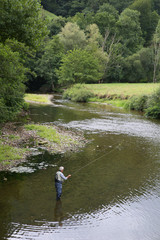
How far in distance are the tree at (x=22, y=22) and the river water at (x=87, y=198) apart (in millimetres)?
8101

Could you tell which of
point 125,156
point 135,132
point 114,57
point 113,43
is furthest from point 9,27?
point 113,43

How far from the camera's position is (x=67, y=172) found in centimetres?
1501

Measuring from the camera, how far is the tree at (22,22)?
14336 millimetres

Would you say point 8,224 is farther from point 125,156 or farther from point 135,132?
point 135,132

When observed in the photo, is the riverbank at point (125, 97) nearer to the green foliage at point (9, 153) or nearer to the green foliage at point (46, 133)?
the green foliage at point (46, 133)

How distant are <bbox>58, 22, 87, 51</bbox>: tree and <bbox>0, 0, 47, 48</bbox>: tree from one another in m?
69.4

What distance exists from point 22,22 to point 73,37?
2884 inches

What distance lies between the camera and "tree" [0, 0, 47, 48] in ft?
47.0

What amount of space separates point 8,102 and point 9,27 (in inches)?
410

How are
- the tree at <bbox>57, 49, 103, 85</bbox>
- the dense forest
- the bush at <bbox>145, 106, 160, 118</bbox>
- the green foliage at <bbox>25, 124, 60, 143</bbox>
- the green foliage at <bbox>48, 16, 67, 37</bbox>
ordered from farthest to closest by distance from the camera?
the green foliage at <bbox>48, 16, 67, 37</bbox> → the dense forest → the tree at <bbox>57, 49, 103, 85</bbox> → the bush at <bbox>145, 106, 160, 118</bbox> → the green foliage at <bbox>25, 124, 60, 143</bbox>

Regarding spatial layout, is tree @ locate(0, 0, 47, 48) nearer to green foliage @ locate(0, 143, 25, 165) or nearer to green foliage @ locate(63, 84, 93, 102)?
green foliage @ locate(0, 143, 25, 165)

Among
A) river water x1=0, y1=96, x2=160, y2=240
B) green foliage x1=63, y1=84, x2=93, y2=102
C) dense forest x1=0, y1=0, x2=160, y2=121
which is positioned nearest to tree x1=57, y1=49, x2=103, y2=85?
dense forest x1=0, y1=0, x2=160, y2=121

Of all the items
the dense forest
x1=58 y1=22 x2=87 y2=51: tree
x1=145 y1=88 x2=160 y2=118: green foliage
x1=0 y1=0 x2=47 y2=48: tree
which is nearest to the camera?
x1=0 y1=0 x2=47 y2=48: tree

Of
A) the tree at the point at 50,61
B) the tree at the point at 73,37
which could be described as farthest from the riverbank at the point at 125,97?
the tree at the point at 73,37
